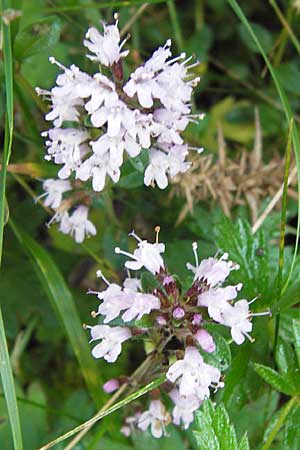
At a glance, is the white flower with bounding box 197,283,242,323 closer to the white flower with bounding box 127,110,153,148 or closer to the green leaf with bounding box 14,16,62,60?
the white flower with bounding box 127,110,153,148

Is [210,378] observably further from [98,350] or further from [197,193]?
[197,193]

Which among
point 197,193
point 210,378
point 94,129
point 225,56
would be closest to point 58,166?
point 94,129

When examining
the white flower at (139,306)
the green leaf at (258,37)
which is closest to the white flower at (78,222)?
the white flower at (139,306)

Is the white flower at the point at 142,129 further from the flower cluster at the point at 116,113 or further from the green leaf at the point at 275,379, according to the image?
the green leaf at the point at 275,379

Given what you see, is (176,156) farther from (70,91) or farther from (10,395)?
(10,395)

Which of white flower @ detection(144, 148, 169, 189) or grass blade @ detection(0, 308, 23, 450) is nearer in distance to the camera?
grass blade @ detection(0, 308, 23, 450)

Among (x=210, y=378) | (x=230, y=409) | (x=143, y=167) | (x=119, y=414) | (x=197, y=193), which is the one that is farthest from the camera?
(x=197, y=193)

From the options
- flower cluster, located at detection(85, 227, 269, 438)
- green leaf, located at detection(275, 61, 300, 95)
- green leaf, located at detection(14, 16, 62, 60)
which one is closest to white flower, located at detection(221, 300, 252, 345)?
flower cluster, located at detection(85, 227, 269, 438)
